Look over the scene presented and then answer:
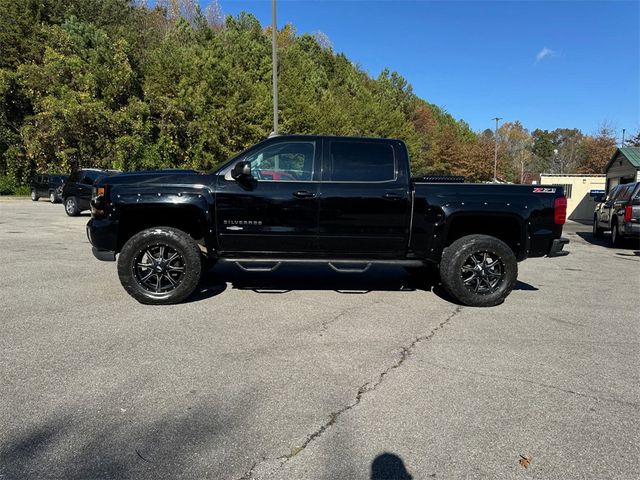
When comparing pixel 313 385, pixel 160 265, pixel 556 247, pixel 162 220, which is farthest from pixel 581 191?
pixel 313 385

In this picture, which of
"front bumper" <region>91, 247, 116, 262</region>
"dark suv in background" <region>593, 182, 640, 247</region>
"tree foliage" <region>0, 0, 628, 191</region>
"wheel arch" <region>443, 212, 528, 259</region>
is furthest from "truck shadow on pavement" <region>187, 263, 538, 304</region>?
"tree foliage" <region>0, 0, 628, 191</region>

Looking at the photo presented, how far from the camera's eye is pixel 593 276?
336 inches

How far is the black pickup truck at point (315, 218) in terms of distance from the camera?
18.7 ft

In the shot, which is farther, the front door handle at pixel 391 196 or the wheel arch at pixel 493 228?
the wheel arch at pixel 493 228

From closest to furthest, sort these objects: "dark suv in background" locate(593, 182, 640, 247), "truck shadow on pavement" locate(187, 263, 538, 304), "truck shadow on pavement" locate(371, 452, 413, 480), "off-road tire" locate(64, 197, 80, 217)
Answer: "truck shadow on pavement" locate(371, 452, 413, 480) → "truck shadow on pavement" locate(187, 263, 538, 304) → "dark suv in background" locate(593, 182, 640, 247) → "off-road tire" locate(64, 197, 80, 217)

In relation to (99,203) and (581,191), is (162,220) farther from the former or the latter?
(581,191)

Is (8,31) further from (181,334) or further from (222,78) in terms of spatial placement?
(181,334)

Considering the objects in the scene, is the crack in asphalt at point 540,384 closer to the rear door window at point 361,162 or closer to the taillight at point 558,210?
the rear door window at point 361,162

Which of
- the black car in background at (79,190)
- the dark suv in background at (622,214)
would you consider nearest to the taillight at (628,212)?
the dark suv in background at (622,214)

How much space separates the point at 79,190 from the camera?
671 inches

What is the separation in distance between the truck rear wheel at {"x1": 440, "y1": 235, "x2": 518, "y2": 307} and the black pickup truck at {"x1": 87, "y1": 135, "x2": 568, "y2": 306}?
0.04 ft

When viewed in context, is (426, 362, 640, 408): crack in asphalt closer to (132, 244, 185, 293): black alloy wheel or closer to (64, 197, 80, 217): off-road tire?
(132, 244, 185, 293): black alloy wheel

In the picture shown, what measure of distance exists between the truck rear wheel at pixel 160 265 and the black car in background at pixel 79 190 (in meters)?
12.6

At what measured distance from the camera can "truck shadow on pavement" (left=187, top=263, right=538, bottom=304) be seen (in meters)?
6.64
